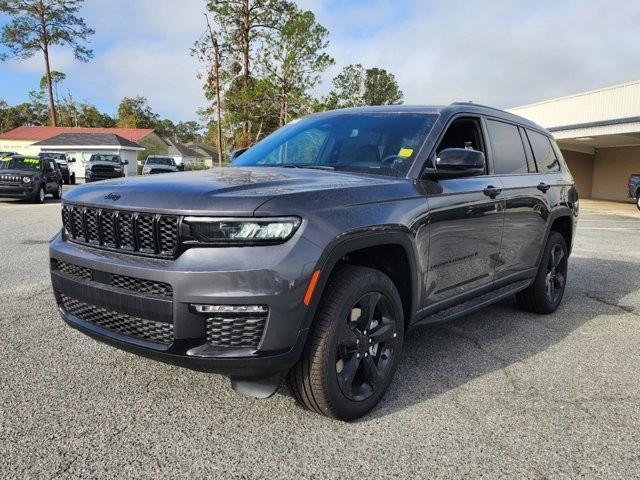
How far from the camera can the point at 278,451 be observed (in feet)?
8.68

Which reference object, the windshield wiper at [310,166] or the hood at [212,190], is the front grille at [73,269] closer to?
the hood at [212,190]

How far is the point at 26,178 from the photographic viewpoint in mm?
17781

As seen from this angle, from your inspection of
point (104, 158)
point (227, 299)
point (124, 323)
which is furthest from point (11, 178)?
point (227, 299)

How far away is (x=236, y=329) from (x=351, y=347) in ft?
2.34

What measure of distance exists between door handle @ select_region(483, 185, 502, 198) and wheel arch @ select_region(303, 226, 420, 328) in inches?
43.7

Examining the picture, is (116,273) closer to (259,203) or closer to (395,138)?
(259,203)

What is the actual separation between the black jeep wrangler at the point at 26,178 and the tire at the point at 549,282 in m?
17.1

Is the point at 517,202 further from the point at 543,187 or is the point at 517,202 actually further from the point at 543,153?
the point at 543,153

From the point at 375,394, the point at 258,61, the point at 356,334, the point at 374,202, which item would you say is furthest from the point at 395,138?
the point at 258,61

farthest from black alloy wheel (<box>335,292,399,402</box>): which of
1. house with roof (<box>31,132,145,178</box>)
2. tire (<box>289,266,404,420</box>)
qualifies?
house with roof (<box>31,132,145,178</box>)

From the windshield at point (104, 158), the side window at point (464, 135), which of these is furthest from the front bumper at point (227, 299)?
the windshield at point (104, 158)

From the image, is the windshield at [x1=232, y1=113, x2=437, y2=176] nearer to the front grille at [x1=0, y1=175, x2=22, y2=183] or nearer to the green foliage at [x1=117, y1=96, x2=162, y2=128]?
the front grille at [x1=0, y1=175, x2=22, y2=183]

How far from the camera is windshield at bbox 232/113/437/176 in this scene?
11.9 feet

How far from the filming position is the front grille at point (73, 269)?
9.52ft
